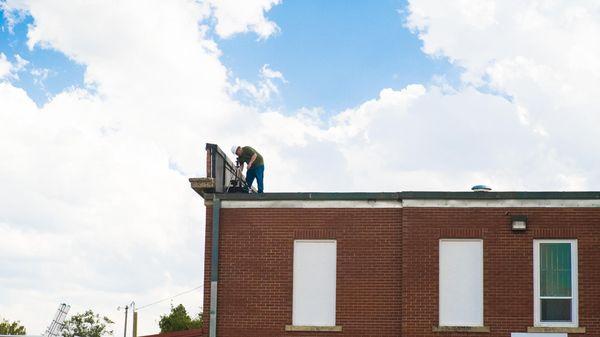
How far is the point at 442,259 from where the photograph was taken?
22.5 meters

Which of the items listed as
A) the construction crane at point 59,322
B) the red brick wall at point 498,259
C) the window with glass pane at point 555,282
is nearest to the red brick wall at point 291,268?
the red brick wall at point 498,259

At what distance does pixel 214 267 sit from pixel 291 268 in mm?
1895

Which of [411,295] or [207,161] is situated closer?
[411,295]

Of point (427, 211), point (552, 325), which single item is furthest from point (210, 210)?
point (552, 325)

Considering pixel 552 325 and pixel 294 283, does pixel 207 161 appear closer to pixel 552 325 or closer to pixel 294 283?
pixel 294 283

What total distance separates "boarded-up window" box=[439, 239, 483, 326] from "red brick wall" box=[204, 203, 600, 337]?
0.18 m

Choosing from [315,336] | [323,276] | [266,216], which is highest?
[266,216]

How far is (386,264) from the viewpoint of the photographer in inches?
899

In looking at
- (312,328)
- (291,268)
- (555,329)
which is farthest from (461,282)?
(291,268)

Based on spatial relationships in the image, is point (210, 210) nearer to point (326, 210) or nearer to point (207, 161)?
point (207, 161)

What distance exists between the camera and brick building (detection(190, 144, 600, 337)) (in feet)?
72.7

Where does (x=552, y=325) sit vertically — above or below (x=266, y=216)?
below

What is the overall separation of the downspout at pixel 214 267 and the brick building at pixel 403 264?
0.03 meters

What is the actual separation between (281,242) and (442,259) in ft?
12.7
